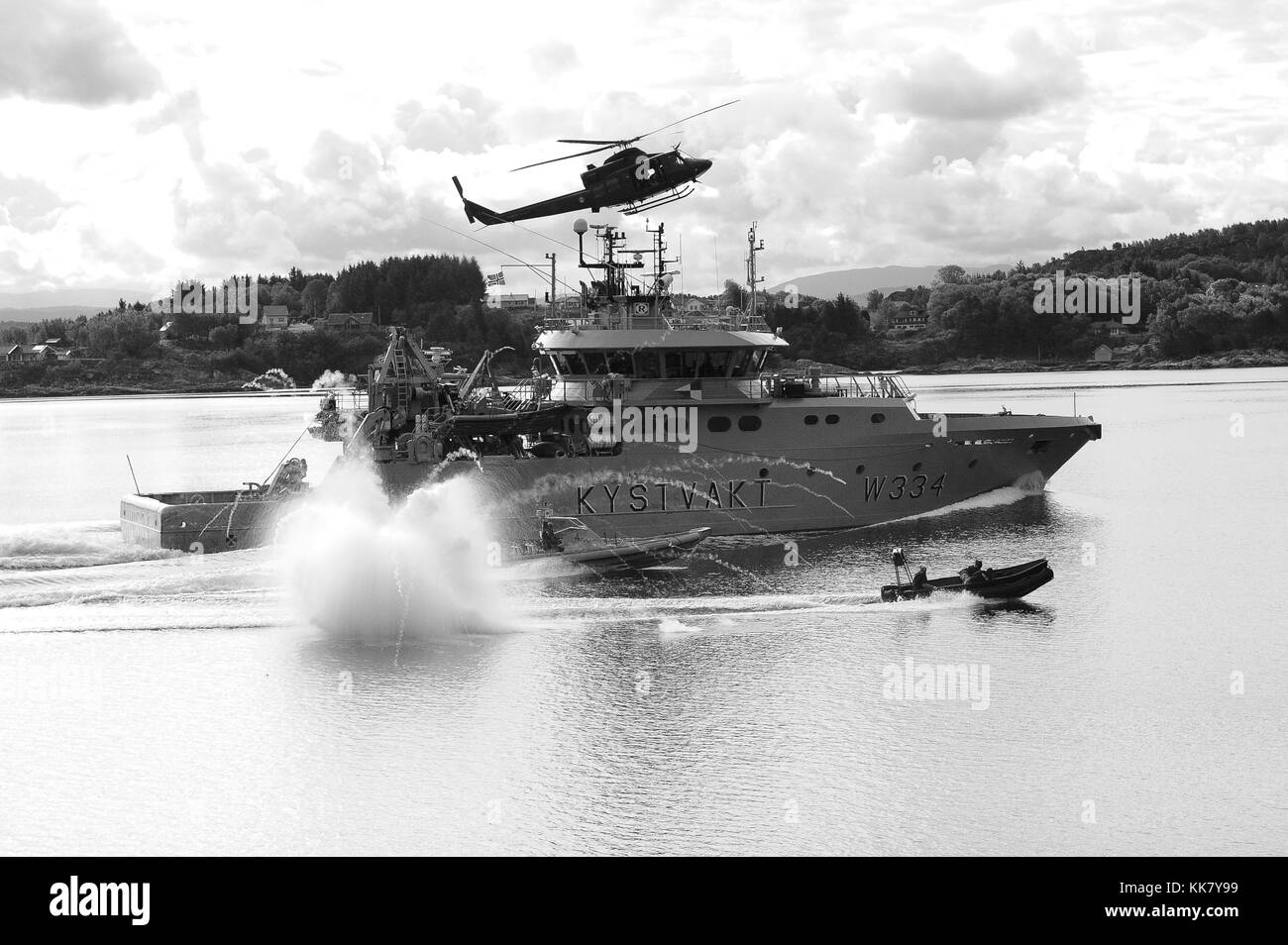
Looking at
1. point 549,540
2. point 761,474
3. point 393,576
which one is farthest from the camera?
point 761,474

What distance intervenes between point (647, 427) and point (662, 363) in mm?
2227

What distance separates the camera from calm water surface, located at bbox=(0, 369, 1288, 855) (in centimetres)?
1958

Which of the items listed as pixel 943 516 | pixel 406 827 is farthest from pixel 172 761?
pixel 943 516

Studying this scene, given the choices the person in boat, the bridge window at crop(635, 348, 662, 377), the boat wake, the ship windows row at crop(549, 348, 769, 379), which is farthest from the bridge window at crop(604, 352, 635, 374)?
the boat wake

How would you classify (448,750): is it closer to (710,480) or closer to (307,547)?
(307,547)

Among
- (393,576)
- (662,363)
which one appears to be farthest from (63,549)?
(662,363)

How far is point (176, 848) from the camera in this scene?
19.2 meters

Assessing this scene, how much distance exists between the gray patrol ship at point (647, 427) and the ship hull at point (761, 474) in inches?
1.9

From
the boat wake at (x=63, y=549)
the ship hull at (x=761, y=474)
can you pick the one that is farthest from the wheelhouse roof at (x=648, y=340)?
the boat wake at (x=63, y=549)

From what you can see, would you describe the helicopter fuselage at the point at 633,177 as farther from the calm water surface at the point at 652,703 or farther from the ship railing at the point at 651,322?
the calm water surface at the point at 652,703

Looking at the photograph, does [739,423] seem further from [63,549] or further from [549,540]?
[63,549]

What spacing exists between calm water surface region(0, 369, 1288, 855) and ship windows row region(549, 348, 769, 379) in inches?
237

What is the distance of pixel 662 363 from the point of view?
41.3 metres

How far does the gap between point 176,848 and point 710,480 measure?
24919 mm
